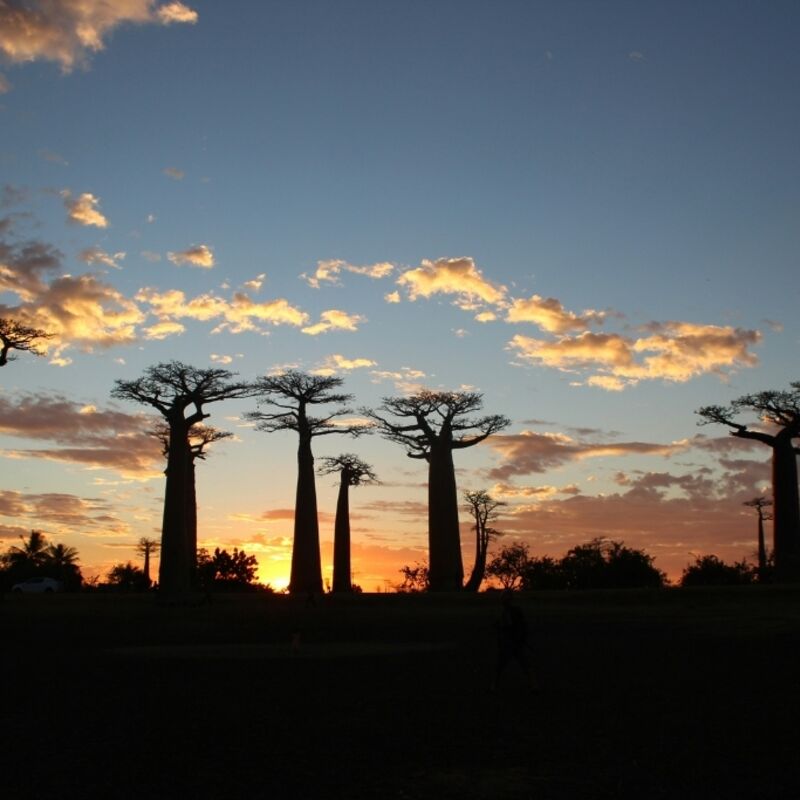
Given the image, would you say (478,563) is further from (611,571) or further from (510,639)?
(510,639)

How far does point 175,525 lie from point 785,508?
26.7 metres

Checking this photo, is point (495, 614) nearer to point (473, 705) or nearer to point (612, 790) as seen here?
point (473, 705)

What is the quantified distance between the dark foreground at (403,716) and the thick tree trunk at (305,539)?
83.7ft

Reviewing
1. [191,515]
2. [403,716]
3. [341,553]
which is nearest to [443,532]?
[341,553]

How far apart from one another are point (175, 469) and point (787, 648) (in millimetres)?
28716

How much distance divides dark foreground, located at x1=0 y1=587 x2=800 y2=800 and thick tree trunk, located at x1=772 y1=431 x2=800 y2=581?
22564 millimetres

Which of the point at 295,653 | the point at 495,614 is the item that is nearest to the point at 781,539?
the point at 495,614

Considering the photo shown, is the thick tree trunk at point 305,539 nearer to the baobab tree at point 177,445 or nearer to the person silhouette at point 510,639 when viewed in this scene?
the baobab tree at point 177,445

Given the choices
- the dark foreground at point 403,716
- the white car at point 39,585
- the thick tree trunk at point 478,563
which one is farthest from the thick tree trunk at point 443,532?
the dark foreground at point 403,716

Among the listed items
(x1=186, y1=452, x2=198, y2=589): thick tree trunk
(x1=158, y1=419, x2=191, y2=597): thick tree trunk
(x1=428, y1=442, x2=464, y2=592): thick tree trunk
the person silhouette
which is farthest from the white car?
the person silhouette

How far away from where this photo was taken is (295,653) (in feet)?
64.2

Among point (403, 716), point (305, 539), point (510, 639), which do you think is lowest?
point (403, 716)

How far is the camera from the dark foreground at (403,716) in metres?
Answer: 8.15

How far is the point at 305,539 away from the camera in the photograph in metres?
50.5
